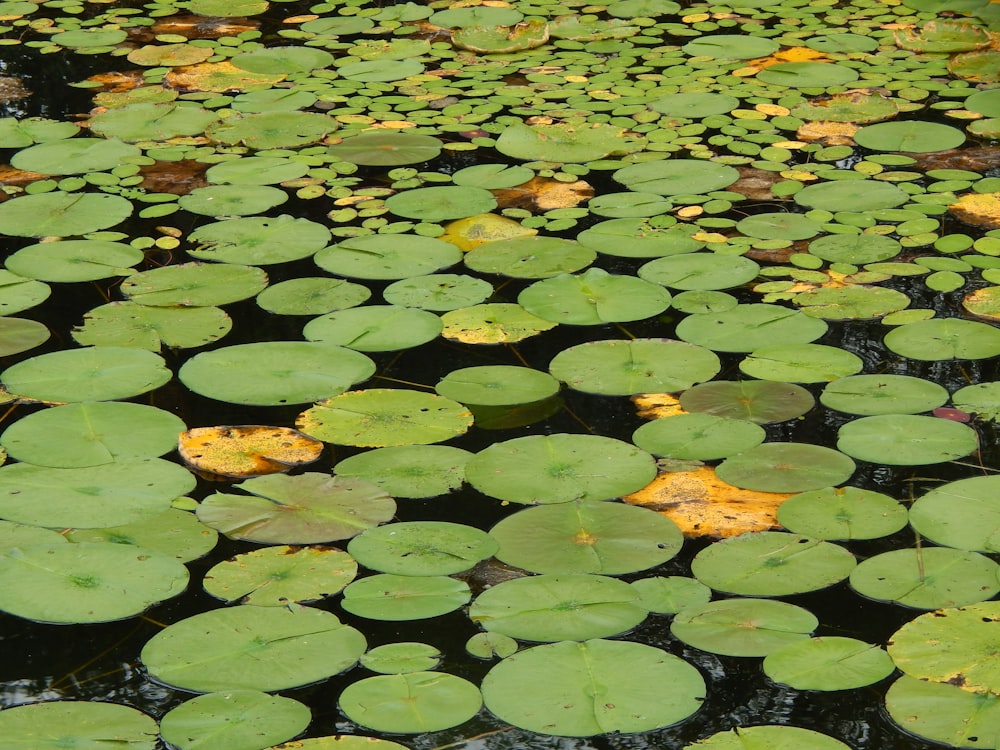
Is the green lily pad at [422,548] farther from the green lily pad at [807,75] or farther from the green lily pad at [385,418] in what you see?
the green lily pad at [807,75]

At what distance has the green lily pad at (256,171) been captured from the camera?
4246 mm

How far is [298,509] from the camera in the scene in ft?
8.70

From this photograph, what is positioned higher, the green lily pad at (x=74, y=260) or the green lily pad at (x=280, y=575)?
the green lily pad at (x=74, y=260)

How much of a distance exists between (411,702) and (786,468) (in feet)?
3.30

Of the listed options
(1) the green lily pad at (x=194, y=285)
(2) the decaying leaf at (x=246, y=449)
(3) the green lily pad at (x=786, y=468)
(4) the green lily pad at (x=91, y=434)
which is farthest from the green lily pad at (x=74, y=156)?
(3) the green lily pad at (x=786, y=468)

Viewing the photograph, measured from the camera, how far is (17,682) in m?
2.28

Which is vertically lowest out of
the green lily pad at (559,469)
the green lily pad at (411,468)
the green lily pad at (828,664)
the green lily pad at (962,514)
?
the green lily pad at (828,664)

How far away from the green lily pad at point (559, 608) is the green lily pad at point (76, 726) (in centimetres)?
59

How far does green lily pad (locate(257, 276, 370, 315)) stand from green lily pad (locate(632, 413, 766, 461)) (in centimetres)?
96

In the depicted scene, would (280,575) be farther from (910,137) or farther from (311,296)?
(910,137)

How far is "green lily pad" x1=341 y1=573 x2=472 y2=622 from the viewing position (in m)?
2.35

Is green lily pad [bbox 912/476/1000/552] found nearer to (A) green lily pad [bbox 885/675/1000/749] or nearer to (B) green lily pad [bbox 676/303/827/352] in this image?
(A) green lily pad [bbox 885/675/1000/749]

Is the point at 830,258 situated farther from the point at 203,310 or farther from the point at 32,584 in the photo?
the point at 32,584

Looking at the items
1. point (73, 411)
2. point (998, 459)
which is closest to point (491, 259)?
point (73, 411)
